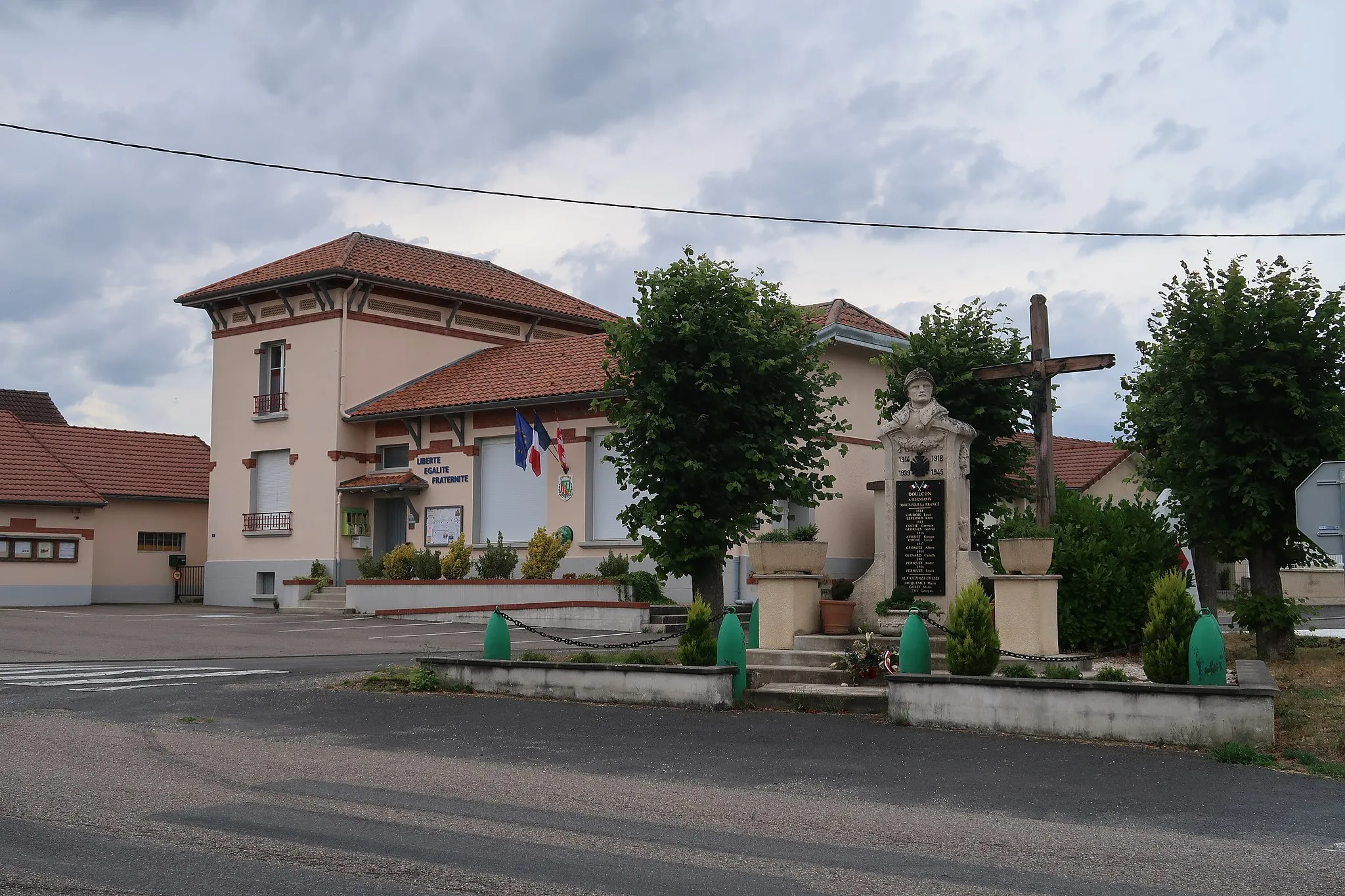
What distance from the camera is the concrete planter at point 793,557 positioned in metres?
16.3

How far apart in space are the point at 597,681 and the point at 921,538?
4931mm

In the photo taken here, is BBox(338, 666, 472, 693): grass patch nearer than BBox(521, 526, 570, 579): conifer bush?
Yes

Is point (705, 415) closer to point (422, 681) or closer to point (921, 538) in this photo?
point (921, 538)

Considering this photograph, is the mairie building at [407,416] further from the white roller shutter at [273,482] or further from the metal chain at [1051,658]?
the metal chain at [1051,658]

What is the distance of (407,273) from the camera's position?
120ft

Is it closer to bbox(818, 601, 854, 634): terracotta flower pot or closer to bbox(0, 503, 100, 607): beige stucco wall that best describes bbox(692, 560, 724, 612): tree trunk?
bbox(818, 601, 854, 634): terracotta flower pot

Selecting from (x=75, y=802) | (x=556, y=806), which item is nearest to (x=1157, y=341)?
(x=556, y=806)

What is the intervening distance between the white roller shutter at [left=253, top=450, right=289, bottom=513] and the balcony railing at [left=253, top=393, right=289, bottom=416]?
1.13m

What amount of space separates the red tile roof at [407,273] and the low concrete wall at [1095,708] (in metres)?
25.0

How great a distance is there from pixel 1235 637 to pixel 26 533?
3031cm

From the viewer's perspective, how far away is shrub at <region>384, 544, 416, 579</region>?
3120 centimetres

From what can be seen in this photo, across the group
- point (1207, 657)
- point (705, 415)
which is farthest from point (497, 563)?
point (1207, 657)

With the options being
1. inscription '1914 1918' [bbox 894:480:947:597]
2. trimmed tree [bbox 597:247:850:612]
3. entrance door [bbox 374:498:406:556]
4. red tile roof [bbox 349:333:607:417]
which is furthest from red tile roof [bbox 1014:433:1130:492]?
inscription '1914 1918' [bbox 894:480:947:597]

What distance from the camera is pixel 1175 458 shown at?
17078 millimetres
